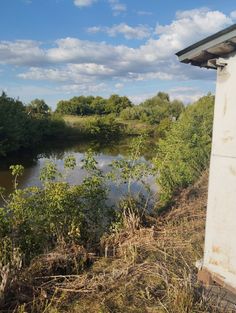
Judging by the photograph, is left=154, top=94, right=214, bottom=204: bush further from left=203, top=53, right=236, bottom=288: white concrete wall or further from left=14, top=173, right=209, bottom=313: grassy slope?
left=203, top=53, right=236, bottom=288: white concrete wall

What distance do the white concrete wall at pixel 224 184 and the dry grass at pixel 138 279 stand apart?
0.49 metres

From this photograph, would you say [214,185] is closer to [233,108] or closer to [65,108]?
[233,108]

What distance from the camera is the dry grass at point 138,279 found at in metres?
4.71

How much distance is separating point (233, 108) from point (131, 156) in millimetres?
4383

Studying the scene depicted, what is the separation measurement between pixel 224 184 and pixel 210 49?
1.84 metres

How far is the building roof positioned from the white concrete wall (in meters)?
0.18

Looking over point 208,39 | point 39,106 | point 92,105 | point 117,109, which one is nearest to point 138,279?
point 208,39

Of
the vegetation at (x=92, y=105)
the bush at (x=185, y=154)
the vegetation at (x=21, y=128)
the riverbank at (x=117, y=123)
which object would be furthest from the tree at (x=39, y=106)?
the bush at (x=185, y=154)

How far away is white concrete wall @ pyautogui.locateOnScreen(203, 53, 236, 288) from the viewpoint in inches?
194

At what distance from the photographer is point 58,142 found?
45.6m

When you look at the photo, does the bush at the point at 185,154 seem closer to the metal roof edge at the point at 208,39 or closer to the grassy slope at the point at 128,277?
the grassy slope at the point at 128,277

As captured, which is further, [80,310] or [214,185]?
[214,185]

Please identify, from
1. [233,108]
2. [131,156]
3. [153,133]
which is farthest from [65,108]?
[233,108]

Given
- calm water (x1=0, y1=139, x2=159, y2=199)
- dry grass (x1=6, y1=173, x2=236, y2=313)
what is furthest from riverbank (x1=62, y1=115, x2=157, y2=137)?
dry grass (x1=6, y1=173, x2=236, y2=313)
